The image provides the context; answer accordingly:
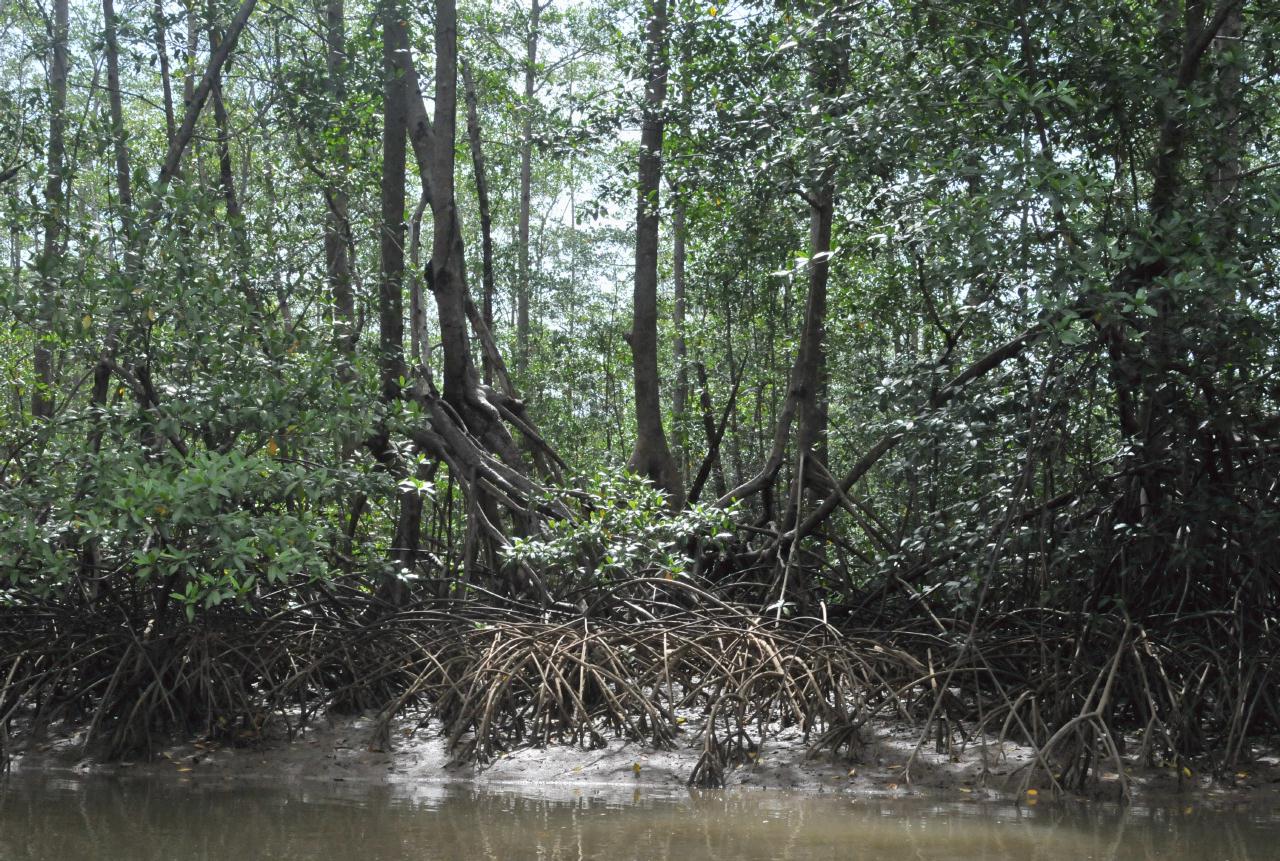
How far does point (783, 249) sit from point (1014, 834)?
21.0 ft

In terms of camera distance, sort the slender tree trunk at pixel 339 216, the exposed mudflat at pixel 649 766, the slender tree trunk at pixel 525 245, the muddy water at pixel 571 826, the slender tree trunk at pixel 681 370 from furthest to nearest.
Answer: the slender tree trunk at pixel 525 245 → the slender tree trunk at pixel 681 370 → the slender tree trunk at pixel 339 216 → the exposed mudflat at pixel 649 766 → the muddy water at pixel 571 826

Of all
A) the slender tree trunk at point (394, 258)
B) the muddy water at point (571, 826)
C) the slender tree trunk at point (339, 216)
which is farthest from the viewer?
the slender tree trunk at point (394, 258)

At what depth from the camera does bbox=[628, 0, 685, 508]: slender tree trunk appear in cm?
812

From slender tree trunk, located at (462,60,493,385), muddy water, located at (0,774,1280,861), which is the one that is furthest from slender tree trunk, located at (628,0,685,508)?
muddy water, located at (0,774,1280,861)

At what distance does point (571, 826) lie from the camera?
4.50 m

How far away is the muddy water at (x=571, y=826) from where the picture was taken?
13.3 feet

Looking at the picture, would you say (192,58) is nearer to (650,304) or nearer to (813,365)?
(650,304)

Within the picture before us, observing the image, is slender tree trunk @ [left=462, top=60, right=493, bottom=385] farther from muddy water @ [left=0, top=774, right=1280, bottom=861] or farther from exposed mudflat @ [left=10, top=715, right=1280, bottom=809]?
muddy water @ [left=0, top=774, right=1280, bottom=861]

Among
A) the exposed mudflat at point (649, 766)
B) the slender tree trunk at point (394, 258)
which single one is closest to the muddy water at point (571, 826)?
the exposed mudflat at point (649, 766)

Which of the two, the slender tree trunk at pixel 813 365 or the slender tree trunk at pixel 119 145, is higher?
the slender tree trunk at pixel 119 145

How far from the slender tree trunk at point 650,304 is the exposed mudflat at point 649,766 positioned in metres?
2.99

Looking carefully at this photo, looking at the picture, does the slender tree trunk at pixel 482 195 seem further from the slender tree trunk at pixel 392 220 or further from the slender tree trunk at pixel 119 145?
the slender tree trunk at pixel 119 145

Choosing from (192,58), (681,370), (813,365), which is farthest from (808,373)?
(681,370)

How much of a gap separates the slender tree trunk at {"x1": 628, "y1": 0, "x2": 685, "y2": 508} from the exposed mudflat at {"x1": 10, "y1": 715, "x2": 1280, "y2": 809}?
2989 mm
